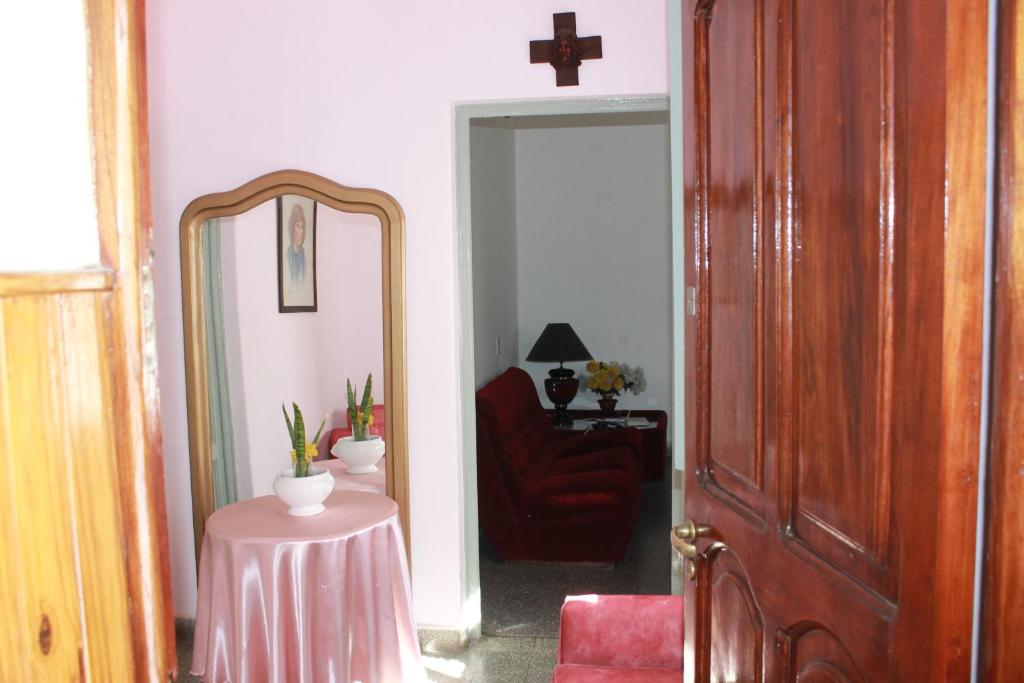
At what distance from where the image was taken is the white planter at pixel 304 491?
3.22 meters

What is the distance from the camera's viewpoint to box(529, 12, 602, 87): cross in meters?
3.40

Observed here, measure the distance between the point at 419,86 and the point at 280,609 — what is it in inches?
78.2

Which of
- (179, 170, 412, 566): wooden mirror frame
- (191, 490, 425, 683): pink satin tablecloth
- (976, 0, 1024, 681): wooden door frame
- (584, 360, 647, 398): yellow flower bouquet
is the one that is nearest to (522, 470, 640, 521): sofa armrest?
(179, 170, 412, 566): wooden mirror frame

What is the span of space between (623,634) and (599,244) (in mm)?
5009

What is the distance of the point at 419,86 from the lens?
354 centimetres

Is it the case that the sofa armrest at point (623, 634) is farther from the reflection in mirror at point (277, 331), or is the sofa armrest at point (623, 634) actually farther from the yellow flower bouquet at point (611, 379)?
the yellow flower bouquet at point (611, 379)

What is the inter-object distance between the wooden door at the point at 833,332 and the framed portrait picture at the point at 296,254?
226 cm

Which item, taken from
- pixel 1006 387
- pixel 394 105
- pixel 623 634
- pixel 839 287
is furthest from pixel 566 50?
pixel 1006 387

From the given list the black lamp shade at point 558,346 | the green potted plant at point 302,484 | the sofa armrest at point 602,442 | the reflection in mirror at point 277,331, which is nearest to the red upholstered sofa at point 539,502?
the sofa armrest at point 602,442

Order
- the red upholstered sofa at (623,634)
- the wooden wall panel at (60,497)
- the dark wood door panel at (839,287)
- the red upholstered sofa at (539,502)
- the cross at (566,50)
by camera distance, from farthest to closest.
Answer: the red upholstered sofa at (539,502) → the cross at (566,50) → the red upholstered sofa at (623,634) → the dark wood door panel at (839,287) → the wooden wall panel at (60,497)

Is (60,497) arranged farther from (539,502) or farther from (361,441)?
(539,502)

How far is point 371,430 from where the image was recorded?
3711mm

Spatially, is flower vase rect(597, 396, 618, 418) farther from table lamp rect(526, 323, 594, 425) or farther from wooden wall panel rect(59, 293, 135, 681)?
wooden wall panel rect(59, 293, 135, 681)

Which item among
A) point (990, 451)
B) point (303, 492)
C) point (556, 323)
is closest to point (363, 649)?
point (303, 492)
